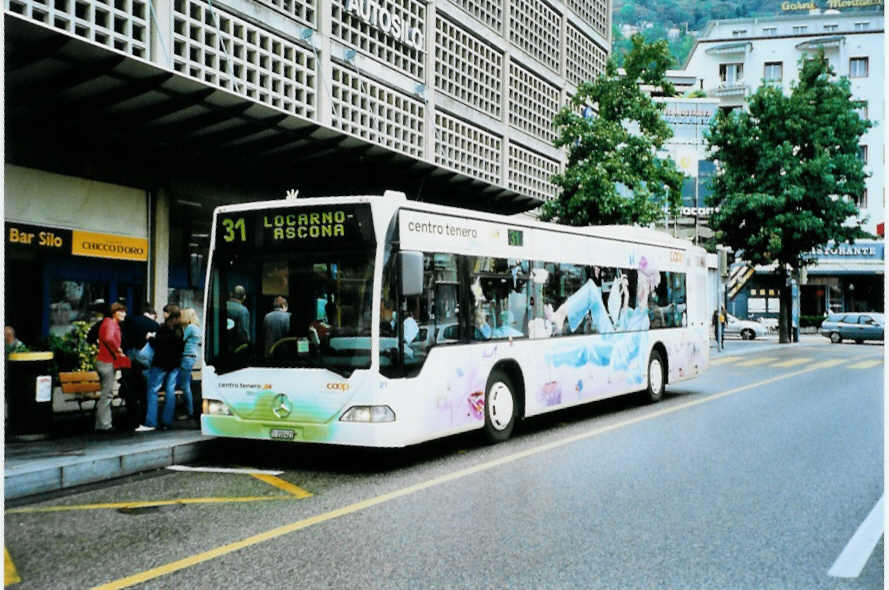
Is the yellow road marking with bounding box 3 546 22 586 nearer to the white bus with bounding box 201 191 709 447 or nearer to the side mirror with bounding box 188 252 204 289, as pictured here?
the white bus with bounding box 201 191 709 447

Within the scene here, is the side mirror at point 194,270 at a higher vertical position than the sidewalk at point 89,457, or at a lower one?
higher

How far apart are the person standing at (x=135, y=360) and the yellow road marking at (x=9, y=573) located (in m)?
5.78

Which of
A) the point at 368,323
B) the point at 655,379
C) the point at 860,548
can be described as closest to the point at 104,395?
the point at 368,323

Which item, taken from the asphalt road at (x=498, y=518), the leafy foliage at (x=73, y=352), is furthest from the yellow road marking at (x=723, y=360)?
the leafy foliage at (x=73, y=352)

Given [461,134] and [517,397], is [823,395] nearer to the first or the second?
[517,397]

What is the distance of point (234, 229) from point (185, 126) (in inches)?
163

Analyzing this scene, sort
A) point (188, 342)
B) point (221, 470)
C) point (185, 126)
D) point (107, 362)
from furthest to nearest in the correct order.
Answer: point (185, 126), point (188, 342), point (107, 362), point (221, 470)

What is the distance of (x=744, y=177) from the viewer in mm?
39219

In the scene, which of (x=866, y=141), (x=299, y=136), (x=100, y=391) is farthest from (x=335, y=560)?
(x=866, y=141)

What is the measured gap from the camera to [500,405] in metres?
11.0

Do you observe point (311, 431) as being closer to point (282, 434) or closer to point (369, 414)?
point (282, 434)

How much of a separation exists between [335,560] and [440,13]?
65.7ft

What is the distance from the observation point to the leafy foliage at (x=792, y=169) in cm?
3794

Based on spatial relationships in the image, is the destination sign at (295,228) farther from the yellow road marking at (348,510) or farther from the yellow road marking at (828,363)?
the yellow road marking at (828,363)
